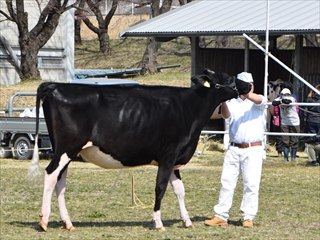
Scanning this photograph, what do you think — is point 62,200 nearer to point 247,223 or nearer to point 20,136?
point 247,223

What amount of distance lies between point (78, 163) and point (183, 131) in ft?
36.5

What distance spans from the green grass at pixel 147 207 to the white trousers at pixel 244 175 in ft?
0.91

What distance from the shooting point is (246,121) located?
35.0 feet

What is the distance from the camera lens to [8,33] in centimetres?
3681

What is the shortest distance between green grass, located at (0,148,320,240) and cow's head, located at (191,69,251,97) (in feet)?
5.78

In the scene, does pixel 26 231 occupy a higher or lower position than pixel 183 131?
lower

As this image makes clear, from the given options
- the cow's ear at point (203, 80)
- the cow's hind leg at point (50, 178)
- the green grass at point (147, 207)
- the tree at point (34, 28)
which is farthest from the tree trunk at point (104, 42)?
the cow's hind leg at point (50, 178)

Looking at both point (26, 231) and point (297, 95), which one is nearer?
point (26, 231)

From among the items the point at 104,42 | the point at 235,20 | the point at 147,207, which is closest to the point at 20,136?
the point at 235,20

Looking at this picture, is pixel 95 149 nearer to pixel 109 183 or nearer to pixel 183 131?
pixel 183 131

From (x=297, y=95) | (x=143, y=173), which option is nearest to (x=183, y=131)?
(x=143, y=173)

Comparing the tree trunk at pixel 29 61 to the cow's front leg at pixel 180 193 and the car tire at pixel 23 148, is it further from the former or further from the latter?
the cow's front leg at pixel 180 193

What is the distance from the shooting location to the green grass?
10.3 m

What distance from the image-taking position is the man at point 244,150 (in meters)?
10.7
